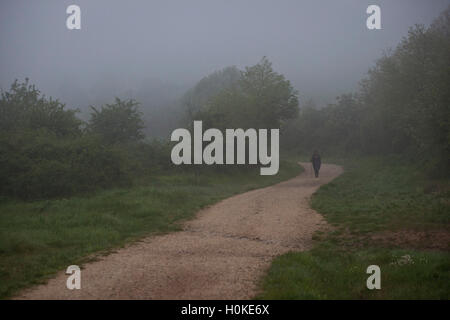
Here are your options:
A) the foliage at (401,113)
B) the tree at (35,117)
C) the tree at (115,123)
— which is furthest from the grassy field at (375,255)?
the tree at (115,123)

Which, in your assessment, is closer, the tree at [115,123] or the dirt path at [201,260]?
the dirt path at [201,260]

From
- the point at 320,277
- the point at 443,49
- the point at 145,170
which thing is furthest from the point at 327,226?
the point at 443,49

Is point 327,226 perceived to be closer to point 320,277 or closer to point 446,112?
point 320,277

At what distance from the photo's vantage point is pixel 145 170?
975 inches

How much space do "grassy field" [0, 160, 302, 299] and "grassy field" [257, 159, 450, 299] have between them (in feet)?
15.6

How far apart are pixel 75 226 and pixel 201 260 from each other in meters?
5.76

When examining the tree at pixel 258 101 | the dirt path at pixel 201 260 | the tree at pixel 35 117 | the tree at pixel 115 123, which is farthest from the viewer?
the tree at pixel 258 101

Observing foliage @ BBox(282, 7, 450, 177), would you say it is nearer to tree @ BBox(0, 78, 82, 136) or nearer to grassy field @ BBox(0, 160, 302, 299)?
grassy field @ BBox(0, 160, 302, 299)

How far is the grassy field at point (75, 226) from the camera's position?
7.89 m

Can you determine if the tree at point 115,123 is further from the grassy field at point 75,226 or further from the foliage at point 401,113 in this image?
the foliage at point 401,113

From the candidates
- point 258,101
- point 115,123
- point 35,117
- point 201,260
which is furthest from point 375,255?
point 258,101

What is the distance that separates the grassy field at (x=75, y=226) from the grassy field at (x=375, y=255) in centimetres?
477

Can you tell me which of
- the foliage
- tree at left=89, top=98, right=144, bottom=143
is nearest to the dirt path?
the foliage

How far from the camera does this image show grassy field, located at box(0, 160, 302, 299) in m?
7.89
